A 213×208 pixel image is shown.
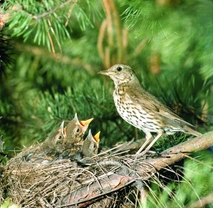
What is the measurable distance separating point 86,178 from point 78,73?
184cm

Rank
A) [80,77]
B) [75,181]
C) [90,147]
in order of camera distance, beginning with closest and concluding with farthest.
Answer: [75,181], [90,147], [80,77]

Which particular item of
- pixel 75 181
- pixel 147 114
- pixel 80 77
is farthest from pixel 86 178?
pixel 80 77

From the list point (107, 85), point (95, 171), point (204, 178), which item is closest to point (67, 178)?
point (95, 171)

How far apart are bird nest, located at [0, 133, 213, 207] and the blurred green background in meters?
0.44

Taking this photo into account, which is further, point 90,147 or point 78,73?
point 78,73

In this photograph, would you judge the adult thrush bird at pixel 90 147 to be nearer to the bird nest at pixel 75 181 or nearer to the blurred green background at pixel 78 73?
the bird nest at pixel 75 181

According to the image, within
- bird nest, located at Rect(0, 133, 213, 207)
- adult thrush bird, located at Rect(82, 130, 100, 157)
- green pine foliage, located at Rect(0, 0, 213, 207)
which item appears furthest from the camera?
adult thrush bird, located at Rect(82, 130, 100, 157)

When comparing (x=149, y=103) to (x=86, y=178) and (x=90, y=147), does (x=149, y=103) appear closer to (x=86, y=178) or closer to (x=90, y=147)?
(x=90, y=147)

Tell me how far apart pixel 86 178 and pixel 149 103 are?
2.50 feet

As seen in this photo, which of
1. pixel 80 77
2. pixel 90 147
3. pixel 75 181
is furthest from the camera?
pixel 80 77

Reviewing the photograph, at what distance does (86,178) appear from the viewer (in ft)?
9.32

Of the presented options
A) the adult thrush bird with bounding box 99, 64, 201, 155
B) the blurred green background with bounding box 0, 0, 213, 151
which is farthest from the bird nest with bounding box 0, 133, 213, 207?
the blurred green background with bounding box 0, 0, 213, 151

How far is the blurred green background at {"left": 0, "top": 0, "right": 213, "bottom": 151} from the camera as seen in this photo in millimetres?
2975

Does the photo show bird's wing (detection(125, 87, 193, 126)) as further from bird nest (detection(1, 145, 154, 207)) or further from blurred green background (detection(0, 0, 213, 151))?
bird nest (detection(1, 145, 154, 207))
